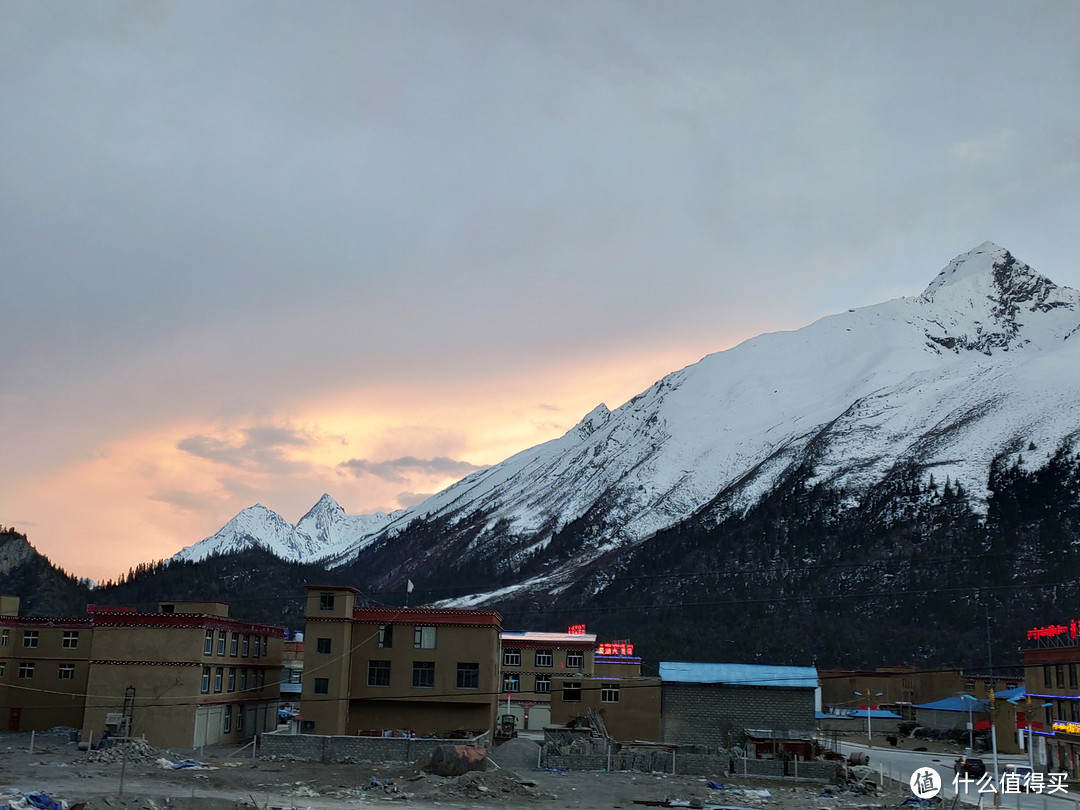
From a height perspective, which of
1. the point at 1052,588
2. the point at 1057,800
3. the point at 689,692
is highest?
the point at 1052,588

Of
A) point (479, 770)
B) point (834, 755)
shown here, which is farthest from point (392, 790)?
point (834, 755)

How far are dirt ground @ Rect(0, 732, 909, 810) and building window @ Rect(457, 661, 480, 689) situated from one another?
10673 mm

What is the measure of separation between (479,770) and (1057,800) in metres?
33.6

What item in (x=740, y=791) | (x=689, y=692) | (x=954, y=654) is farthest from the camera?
(x=954, y=654)

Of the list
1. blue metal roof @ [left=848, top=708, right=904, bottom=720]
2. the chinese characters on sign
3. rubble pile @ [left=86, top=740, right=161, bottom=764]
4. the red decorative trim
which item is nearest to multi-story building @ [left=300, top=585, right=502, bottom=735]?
the red decorative trim

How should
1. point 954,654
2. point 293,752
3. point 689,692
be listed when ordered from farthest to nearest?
point 954,654 → point 689,692 → point 293,752

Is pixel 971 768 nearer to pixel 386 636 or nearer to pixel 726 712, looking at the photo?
pixel 726 712

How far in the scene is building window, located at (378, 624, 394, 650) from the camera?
257 feet

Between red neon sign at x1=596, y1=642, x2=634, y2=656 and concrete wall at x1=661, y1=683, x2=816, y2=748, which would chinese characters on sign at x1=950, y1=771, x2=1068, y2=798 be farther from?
red neon sign at x1=596, y1=642, x2=634, y2=656

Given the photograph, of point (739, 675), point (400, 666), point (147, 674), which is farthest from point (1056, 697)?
point (147, 674)

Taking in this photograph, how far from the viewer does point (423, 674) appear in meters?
77.7

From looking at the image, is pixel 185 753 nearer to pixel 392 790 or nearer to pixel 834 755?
pixel 392 790

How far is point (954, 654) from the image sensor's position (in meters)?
189

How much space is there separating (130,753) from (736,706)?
41.0m
